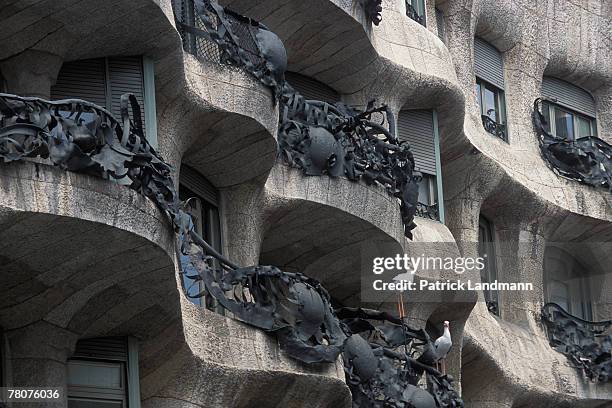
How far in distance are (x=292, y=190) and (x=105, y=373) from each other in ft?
15.7

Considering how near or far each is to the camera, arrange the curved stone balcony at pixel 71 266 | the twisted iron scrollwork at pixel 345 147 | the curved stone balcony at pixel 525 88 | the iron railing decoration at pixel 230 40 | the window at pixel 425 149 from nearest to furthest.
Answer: the curved stone balcony at pixel 71 266 < the iron railing decoration at pixel 230 40 < the twisted iron scrollwork at pixel 345 147 < the window at pixel 425 149 < the curved stone balcony at pixel 525 88

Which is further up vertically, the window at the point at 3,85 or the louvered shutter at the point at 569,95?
the louvered shutter at the point at 569,95

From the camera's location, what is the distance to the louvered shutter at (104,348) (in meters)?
26.1

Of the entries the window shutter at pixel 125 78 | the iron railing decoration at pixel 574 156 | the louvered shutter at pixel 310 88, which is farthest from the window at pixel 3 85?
the iron railing decoration at pixel 574 156

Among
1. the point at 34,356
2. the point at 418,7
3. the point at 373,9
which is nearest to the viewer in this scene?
the point at 34,356

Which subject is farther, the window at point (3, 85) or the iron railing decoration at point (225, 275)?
the window at point (3, 85)

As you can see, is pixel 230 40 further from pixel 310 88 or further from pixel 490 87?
pixel 490 87

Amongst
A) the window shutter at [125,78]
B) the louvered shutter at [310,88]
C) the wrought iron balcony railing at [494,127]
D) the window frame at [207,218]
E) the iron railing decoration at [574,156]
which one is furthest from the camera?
the iron railing decoration at [574,156]

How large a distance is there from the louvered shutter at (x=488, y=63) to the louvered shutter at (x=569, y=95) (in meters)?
1.81

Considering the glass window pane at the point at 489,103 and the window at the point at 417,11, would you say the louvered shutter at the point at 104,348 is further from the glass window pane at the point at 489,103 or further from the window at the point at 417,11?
the glass window pane at the point at 489,103

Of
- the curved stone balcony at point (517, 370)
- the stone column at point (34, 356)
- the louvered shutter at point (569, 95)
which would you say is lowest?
the stone column at point (34, 356)

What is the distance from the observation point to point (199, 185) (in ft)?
96.8

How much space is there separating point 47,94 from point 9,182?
348cm

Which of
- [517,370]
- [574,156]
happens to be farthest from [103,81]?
[574,156]
